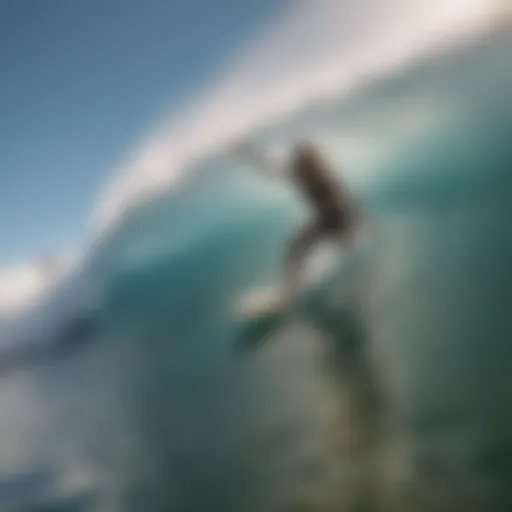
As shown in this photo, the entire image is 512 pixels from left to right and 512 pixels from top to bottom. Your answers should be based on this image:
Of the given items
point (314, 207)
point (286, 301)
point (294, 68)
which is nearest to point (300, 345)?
point (286, 301)

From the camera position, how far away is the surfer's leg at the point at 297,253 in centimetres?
122

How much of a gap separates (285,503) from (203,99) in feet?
2.13

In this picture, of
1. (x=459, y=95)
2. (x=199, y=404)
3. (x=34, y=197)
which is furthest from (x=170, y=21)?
(x=199, y=404)

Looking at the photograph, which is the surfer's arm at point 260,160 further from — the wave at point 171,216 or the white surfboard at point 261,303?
the white surfboard at point 261,303

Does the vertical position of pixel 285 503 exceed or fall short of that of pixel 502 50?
it falls short

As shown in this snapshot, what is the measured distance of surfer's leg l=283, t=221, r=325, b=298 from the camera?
122 centimetres

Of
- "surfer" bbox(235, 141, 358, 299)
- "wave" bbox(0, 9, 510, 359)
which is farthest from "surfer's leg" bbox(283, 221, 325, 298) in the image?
"wave" bbox(0, 9, 510, 359)

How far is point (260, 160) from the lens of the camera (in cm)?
127

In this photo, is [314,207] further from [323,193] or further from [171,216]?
[171,216]

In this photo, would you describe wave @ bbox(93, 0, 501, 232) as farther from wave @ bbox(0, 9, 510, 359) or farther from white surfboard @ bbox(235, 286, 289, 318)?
white surfboard @ bbox(235, 286, 289, 318)

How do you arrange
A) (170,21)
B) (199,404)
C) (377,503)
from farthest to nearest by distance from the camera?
(170,21) → (199,404) → (377,503)

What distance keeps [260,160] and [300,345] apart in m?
0.30

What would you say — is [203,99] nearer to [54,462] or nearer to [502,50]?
[502,50]

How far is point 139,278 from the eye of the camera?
1.31 metres
